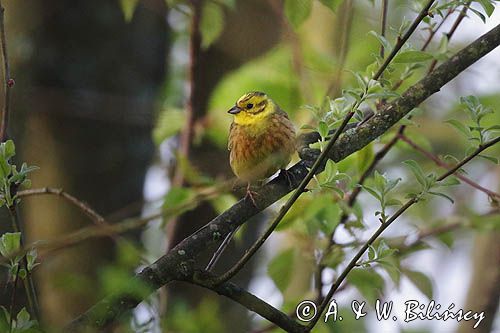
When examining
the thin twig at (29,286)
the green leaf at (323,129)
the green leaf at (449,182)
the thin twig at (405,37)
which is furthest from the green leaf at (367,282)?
the thin twig at (29,286)

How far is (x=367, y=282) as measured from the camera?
2.49m

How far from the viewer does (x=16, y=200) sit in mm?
1625

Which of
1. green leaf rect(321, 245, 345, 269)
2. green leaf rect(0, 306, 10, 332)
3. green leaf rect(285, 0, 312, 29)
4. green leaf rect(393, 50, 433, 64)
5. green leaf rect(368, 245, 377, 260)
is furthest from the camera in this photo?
green leaf rect(321, 245, 345, 269)

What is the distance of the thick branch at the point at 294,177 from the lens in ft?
5.52

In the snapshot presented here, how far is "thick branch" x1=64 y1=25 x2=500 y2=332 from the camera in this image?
1.68 m

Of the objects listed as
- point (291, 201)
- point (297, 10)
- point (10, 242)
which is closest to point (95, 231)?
point (10, 242)

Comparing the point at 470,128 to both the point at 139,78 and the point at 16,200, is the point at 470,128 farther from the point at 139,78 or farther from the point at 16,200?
the point at 139,78

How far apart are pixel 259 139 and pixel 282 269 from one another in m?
0.43

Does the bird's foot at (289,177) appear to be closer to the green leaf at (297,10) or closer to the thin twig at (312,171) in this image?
the thin twig at (312,171)

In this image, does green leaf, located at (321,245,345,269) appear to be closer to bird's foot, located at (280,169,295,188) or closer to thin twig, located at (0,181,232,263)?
thin twig, located at (0,181,232,263)

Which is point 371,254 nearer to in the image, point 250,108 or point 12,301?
point 12,301

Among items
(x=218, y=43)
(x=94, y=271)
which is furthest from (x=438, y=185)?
(x=218, y=43)

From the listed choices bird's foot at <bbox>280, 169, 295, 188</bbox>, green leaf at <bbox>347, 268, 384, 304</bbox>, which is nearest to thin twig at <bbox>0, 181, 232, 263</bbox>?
bird's foot at <bbox>280, 169, 295, 188</bbox>

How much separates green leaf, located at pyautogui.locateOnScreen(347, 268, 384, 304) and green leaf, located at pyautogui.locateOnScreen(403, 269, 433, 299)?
156 millimetres
